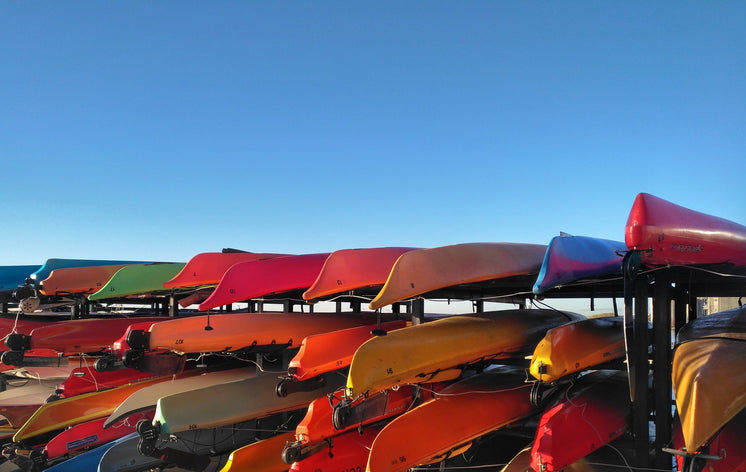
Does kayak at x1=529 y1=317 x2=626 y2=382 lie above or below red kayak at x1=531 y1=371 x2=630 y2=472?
above

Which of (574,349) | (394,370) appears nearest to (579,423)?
(574,349)

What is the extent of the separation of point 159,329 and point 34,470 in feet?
8.01

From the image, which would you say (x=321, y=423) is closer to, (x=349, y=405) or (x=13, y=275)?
(x=349, y=405)

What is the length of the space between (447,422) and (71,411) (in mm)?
5306

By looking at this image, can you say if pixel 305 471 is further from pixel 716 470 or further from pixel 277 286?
pixel 716 470

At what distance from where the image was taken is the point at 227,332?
6.51 m

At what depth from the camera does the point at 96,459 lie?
6551mm

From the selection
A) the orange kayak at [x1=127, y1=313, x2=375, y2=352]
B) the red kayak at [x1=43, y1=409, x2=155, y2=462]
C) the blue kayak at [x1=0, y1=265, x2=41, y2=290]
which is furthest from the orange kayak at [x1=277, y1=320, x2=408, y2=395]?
the blue kayak at [x1=0, y1=265, x2=41, y2=290]

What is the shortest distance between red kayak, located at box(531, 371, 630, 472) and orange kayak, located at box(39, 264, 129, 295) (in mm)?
6760

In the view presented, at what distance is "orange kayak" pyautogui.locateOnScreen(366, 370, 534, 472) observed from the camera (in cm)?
500

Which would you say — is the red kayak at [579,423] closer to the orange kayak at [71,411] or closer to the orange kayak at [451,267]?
the orange kayak at [451,267]

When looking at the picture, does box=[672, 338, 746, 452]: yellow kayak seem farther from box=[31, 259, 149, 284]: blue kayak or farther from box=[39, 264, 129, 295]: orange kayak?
box=[31, 259, 149, 284]: blue kayak

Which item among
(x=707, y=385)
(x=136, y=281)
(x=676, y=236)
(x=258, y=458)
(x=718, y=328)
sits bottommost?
(x=258, y=458)

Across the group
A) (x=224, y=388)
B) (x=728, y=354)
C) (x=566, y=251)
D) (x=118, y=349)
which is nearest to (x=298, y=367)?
(x=224, y=388)
